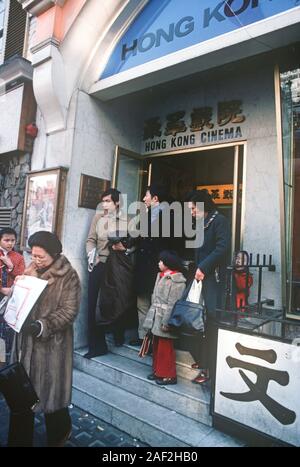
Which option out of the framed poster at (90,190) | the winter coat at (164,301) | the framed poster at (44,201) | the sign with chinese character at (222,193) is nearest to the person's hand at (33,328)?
the winter coat at (164,301)

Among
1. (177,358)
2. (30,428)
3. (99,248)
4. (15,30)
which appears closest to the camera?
(30,428)

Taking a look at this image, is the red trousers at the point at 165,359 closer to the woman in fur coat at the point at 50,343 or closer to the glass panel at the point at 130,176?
the woman in fur coat at the point at 50,343

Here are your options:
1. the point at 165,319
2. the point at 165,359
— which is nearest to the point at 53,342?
the point at 165,319

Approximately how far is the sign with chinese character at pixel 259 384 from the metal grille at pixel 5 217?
529cm

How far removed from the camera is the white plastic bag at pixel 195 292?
3.83 meters

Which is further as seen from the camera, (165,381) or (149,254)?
(149,254)

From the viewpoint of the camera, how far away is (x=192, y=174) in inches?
291

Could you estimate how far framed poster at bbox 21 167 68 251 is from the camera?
533 centimetres

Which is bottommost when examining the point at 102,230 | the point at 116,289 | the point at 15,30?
the point at 116,289

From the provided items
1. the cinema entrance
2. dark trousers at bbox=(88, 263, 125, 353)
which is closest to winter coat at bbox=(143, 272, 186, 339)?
dark trousers at bbox=(88, 263, 125, 353)

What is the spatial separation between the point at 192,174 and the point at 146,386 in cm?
485

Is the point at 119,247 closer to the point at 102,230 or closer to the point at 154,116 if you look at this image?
the point at 102,230

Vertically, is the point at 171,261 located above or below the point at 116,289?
above

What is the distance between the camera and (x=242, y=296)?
4.71m
